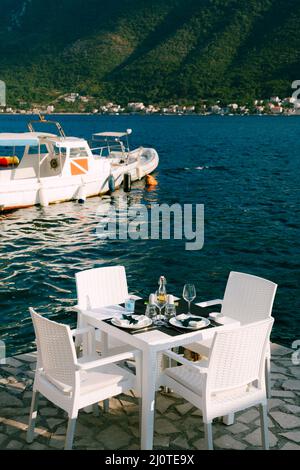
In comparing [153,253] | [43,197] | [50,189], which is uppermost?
[50,189]

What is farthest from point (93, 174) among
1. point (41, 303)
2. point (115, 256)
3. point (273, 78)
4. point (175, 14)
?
point (175, 14)

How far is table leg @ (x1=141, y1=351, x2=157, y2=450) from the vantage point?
5.02m

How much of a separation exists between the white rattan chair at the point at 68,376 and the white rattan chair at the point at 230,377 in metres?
0.52

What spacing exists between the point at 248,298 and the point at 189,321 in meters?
1.02

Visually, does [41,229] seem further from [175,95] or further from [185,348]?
[175,95]

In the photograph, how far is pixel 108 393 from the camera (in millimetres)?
5078

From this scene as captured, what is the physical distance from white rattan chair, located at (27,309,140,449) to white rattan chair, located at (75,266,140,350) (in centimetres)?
97

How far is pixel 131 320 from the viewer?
5.57 metres

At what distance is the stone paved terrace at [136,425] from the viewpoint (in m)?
5.16

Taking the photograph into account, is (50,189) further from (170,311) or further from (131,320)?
(131,320)

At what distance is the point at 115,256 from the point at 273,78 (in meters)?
121

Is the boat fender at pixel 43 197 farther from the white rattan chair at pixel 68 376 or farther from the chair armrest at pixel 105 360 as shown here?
the chair armrest at pixel 105 360

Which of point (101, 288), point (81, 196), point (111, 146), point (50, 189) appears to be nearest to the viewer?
point (101, 288)

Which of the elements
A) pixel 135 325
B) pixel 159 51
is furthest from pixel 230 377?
pixel 159 51
